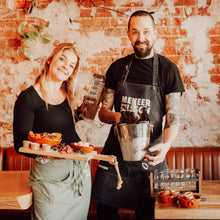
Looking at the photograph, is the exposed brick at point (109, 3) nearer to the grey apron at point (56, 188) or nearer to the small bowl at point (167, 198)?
the grey apron at point (56, 188)

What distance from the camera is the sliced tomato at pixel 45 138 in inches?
72.7

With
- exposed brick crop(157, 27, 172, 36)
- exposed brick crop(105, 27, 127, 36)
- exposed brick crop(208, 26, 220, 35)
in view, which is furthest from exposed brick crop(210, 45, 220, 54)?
exposed brick crop(105, 27, 127, 36)

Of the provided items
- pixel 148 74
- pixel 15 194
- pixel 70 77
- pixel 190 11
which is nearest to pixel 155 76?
pixel 148 74

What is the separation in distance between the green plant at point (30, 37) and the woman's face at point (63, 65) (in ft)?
5.00

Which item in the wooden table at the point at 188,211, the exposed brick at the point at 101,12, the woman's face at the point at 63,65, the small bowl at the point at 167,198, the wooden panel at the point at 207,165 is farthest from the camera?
the exposed brick at the point at 101,12

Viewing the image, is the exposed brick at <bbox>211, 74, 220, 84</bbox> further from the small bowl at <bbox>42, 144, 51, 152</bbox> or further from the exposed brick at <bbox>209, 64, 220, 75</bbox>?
the small bowl at <bbox>42, 144, 51, 152</bbox>

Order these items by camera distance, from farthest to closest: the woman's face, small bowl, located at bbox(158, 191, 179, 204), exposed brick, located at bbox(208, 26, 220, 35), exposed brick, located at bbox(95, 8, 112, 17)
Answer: exposed brick, located at bbox(95, 8, 112, 17)
exposed brick, located at bbox(208, 26, 220, 35)
the woman's face
small bowl, located at bbox(158, 191, 179, 204)

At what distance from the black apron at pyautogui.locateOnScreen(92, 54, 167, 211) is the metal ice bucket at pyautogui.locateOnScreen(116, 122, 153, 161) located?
36 cm

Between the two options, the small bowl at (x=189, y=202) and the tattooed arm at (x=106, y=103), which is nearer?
the small bowl at (x=189, y=202)

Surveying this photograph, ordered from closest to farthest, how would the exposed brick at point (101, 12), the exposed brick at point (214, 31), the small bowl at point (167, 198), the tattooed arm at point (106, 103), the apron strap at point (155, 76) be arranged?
the small bowl at point (167, 198), the apron strap at point (155, 76), the tattooed arm at point (106, 103), the exposed brick at point (214, 31), the exposed brick at point (101, 12)

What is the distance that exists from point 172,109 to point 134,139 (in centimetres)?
50

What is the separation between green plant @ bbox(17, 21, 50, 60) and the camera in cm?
353

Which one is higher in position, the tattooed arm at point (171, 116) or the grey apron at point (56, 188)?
the tattooed arm at point (171, 116)

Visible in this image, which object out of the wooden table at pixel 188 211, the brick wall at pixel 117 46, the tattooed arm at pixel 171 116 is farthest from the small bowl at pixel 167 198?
the brick wall at pixel 117 46
